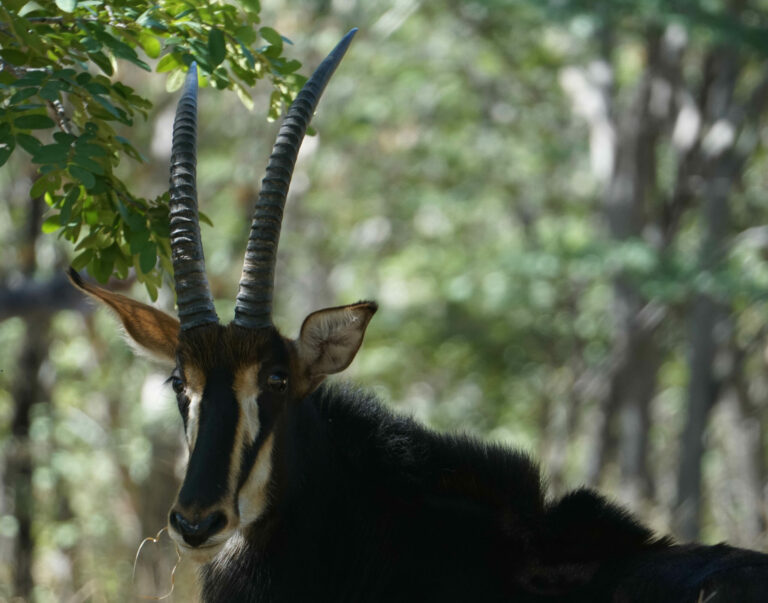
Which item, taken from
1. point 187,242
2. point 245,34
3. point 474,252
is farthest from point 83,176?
point 474,252

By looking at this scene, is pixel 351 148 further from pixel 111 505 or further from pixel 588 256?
pixel 111 505

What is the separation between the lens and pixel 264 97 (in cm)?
1817

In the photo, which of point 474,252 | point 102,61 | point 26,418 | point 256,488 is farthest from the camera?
point 474,252

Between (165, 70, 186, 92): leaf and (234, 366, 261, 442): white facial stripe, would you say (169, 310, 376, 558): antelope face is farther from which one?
(165, 70, 186, 92): leaf

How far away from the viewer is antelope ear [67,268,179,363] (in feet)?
16.8

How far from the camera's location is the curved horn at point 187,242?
4.95 meters

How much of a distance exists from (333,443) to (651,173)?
13.8 m

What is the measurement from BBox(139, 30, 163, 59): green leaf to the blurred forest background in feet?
6.85

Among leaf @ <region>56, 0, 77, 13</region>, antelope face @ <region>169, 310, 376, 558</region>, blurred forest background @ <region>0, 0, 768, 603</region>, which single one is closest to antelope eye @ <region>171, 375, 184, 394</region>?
antelope face @ <region>169, 310, 376, 558</region>

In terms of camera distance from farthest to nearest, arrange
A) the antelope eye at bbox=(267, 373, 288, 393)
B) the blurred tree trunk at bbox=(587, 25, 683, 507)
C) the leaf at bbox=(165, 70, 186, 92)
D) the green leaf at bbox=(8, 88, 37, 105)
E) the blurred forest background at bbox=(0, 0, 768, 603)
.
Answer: the blurred tree trunk at bbox=(587, 25, 683, 507) → the blurred forest background at bbox=(0, 0, 768, 603) → the leaf at bbox=(165, 70, 186, 92) → the antelope eye at bbox=(267, 373, 288, 393) → the green leaf at bbox=(8, 88, 37, 105)

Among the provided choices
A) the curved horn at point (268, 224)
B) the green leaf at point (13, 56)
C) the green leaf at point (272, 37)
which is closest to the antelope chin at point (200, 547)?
the curved horn at point (268, 224)

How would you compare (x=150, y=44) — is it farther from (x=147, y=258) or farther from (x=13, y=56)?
(x=147, y=258)

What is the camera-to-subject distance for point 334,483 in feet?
16.6

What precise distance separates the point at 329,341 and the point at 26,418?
23.9 ft
